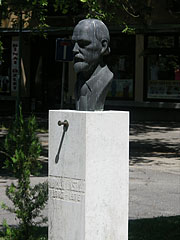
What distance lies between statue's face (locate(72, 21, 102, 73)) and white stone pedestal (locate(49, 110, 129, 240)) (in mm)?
568

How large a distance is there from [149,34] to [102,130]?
21.6 metres

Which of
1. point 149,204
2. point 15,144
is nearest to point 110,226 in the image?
point 15,144

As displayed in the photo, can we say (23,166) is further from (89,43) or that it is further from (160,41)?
(160,41)

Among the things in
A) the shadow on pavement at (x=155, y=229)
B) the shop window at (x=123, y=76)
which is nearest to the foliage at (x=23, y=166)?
the shadow on pavement at (x=155, y=229)

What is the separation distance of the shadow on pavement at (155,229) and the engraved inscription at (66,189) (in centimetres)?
193

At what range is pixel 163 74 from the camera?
27719mm

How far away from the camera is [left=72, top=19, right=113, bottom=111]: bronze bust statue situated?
21.0ft

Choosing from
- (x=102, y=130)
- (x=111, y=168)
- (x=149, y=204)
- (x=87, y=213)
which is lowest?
(x=149, y=204)

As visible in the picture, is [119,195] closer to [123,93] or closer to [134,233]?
[134,233]

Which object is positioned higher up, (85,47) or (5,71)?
(5,71)

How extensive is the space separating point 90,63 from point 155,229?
291 centimetres

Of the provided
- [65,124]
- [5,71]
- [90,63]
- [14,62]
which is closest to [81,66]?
[90,63]

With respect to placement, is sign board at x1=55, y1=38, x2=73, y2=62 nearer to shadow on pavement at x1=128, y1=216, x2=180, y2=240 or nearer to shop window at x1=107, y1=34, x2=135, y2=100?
shadow on pavement at x1=128, y1=216, x2=180, y2=240

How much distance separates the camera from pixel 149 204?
10.4 m
